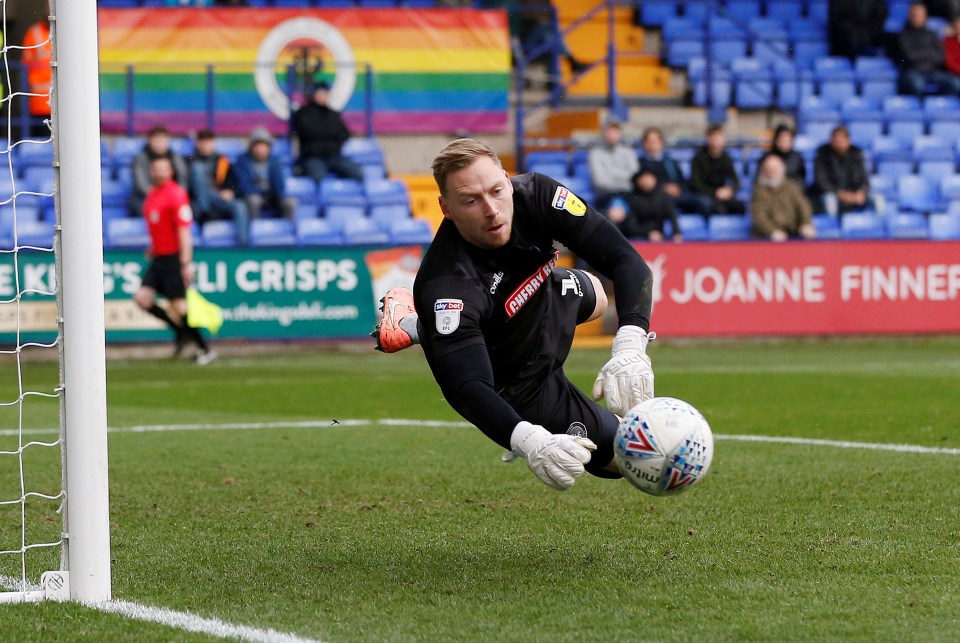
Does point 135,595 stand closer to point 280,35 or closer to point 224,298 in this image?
point 224,298

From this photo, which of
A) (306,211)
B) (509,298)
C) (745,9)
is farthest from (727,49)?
(509,298)

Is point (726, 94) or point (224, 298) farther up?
point (726, 94)

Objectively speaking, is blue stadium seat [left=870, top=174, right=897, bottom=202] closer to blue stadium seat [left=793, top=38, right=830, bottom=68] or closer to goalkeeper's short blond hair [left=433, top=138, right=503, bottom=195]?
blue stadium seat [left=793, top=38, right=830, bottom=68]

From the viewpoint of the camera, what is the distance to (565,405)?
527 centimetres

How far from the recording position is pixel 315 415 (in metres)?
10.5

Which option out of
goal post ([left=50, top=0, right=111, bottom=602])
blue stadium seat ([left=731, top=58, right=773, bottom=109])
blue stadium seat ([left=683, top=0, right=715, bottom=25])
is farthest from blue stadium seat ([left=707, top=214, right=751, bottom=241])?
goal post ([left=50, top=0, right=111, bottom=602])

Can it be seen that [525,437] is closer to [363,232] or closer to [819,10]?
[363,232]

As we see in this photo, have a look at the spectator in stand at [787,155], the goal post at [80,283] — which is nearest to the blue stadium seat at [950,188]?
the spectator in stand at [787,155]

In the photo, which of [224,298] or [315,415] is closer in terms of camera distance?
[315,415]

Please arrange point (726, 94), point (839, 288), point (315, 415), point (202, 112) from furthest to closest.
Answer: point (726, 94)
point (202, 112)
point (839, 288)
point (315, 415)

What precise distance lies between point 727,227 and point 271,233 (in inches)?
237

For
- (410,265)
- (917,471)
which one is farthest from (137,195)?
(917,471)

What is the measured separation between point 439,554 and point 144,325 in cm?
1169

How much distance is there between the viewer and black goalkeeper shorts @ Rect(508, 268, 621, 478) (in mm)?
5227
